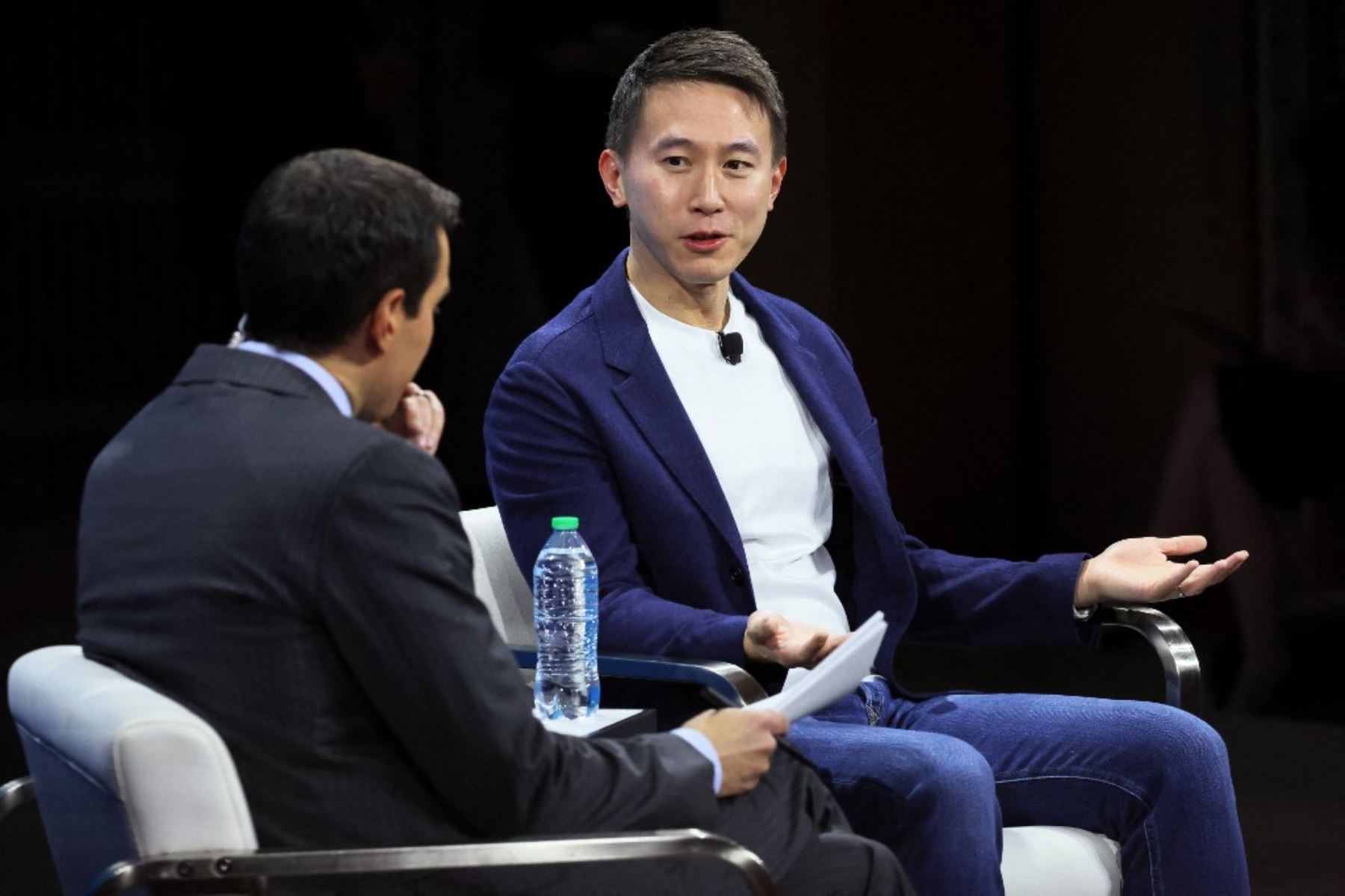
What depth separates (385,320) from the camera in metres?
1.81

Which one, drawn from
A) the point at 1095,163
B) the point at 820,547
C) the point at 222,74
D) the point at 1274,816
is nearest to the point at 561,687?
the point at 820,547

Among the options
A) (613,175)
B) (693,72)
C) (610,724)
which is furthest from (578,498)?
(693,72)

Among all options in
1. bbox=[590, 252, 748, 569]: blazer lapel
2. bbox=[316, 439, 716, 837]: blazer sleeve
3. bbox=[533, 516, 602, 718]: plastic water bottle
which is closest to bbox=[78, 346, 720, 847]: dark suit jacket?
bbox=[316, 439, 716, 837]: blazer sleeve

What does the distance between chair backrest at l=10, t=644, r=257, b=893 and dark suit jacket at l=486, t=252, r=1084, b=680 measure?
0.83m

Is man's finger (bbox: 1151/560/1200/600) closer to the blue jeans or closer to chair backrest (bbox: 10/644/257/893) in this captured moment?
the blue jeans

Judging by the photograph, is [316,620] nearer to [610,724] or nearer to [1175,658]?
[610,724]

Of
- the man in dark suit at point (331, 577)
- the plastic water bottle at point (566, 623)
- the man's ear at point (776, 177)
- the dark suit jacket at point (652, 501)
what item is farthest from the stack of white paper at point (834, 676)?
the man's ear at point (776, 177)

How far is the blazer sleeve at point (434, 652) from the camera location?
5.51ft

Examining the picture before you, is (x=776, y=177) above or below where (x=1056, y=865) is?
above

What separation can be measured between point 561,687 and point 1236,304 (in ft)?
14.9

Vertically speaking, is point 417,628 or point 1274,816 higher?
point 417,628

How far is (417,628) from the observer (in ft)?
5.51

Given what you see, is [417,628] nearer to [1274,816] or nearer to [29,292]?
[1274,816]

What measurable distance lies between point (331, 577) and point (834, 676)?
1.87 feet
